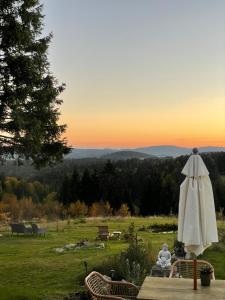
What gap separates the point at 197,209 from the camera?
202 inches

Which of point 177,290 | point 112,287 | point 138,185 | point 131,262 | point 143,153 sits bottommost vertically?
point 138,185

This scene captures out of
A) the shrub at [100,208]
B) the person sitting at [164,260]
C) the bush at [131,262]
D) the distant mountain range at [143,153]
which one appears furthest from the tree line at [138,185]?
the person sitting at [164,260]

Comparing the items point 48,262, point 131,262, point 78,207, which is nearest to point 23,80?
point 48,262

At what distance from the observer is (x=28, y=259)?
1273 centimetres

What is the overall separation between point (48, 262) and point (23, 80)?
4806 mm

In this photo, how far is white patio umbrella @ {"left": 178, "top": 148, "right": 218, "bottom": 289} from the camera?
5113 mm

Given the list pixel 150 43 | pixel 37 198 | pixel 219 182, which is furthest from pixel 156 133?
pixel 37 198

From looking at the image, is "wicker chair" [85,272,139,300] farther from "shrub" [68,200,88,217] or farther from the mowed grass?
"shrub" [68,200,88,217]

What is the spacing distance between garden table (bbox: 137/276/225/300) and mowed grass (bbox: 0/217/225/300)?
2.63m

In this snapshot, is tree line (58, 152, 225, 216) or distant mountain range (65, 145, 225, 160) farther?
distant mountain range (65, 145, 225, 160)

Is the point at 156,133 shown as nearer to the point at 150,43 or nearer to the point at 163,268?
the point at 150,43

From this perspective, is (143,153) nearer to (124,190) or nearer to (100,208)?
(124,190)

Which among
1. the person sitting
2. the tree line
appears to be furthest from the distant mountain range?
the person sitting

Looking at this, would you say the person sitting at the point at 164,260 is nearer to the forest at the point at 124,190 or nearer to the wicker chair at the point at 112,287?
the wicker chair at the point at 112,287
